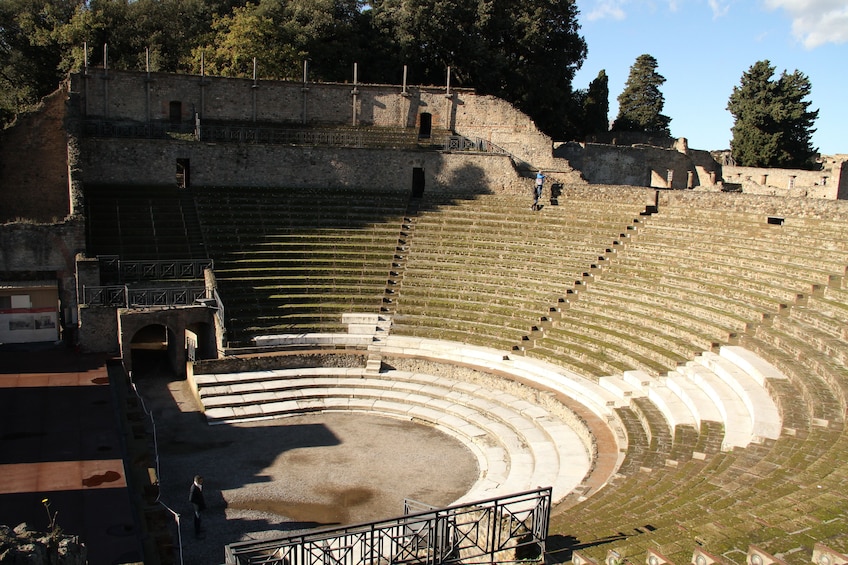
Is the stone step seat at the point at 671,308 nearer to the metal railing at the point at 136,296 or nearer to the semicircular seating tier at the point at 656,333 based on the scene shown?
the semicircular seating tier at the point at 656,333

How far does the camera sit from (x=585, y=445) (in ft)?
45.5

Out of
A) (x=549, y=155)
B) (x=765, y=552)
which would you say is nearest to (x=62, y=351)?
(x=765, y=552)

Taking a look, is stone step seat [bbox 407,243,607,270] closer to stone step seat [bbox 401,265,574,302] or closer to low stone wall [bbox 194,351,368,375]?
stone step seat [bbox 401,265,574,302]

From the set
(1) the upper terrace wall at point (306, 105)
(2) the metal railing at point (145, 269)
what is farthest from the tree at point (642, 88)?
(2) the metal railing at point (145, 269)

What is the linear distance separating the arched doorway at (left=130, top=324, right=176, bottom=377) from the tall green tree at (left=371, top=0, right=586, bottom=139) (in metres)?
17.3

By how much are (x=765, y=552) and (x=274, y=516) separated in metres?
7.67

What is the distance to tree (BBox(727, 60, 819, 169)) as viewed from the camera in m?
37.6

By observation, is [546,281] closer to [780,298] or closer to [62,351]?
[780,298]

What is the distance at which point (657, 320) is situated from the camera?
663 inches

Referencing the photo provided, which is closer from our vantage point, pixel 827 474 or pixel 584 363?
pixel 827 474

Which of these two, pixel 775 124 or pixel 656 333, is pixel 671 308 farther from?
pixel 775 124

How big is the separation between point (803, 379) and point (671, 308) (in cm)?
509

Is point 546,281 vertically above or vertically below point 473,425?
above

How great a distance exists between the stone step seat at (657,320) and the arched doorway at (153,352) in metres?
10.1
